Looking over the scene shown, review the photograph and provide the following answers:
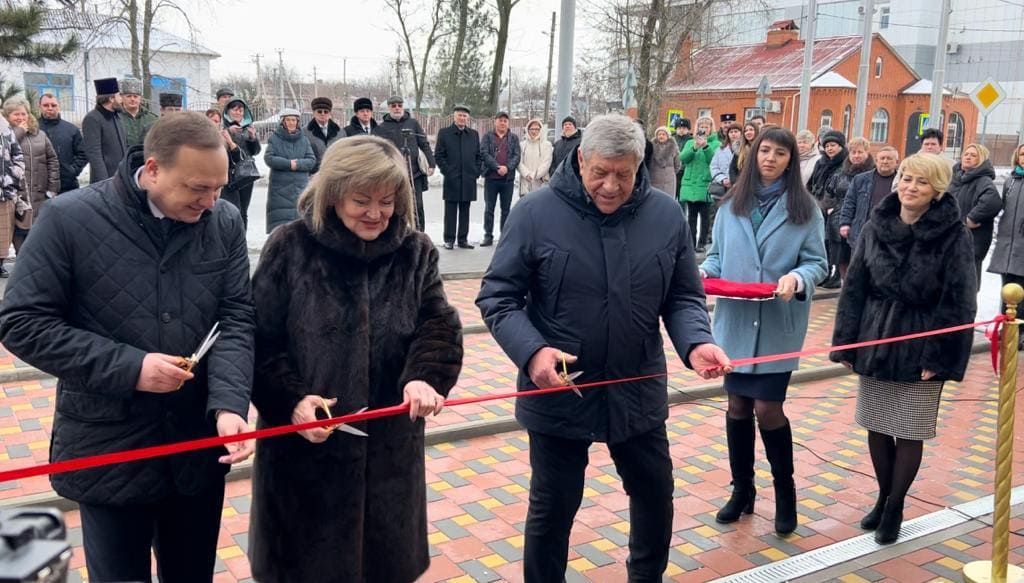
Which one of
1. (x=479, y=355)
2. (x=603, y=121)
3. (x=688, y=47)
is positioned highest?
(x=688, y=47)

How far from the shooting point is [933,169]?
4508 mm

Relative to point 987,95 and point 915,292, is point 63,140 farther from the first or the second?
point 987,95

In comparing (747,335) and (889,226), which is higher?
(889,226)

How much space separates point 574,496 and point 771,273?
1.78 meters

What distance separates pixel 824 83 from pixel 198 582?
4880 centimetres

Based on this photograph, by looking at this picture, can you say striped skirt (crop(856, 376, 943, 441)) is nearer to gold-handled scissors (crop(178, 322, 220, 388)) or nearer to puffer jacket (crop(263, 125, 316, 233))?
gold-handled scissors (crop(178, 322, 220, 388))

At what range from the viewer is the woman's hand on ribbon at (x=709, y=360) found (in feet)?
11.2

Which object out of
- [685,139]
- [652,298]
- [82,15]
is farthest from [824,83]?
[652,298]

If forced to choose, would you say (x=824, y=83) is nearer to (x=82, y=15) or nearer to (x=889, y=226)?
(x=82, y=15)

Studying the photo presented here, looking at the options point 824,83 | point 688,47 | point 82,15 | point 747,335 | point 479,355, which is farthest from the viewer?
point 824,83

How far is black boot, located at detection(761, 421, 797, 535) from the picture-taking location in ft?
15.3

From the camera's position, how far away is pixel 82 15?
58.7ft

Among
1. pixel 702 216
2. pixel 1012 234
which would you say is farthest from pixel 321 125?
pixel 1012 234

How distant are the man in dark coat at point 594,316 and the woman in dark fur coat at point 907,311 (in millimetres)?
1575
